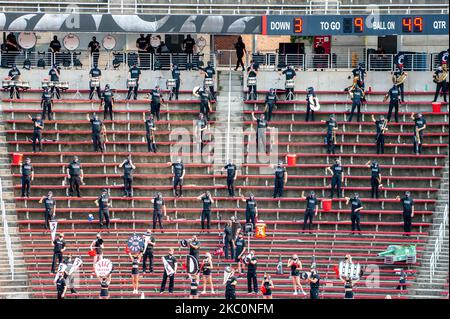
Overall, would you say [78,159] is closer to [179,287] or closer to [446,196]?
[179,287]

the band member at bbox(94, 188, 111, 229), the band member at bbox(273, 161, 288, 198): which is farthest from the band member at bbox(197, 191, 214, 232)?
the band member at bbox(94, 188, 111, 229)

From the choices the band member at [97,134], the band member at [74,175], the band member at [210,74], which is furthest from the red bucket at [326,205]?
the band member at [74,175]

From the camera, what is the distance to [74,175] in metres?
44.5

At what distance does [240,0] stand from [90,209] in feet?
37.6

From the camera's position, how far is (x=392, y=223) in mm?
43906

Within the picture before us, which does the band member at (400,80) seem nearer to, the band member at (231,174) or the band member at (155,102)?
the band member at (231,174)

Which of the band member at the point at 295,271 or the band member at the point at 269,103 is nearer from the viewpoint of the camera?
the band member at the point at 295,271

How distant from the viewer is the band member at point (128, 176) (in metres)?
44.3

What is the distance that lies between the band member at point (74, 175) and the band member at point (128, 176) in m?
1.31

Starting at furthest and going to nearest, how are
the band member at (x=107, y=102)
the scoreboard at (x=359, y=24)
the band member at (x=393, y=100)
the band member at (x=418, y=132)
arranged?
the scoreboard at (x=359, y=24), the band member at (x=107, y=102), the band member at (x=393, y=100), the band member at (x=418, y=132)

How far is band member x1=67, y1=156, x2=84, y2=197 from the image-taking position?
44.4 meters

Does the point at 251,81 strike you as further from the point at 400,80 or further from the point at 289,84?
the point at 400,80

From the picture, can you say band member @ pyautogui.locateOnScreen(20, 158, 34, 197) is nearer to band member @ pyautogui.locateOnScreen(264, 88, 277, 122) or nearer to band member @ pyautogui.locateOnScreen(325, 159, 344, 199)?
band member @ pyautogui.locateOnScreen(264, 88, 277, 122)

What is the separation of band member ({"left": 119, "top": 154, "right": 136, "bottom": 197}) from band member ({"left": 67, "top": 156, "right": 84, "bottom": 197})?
4.30 ft
